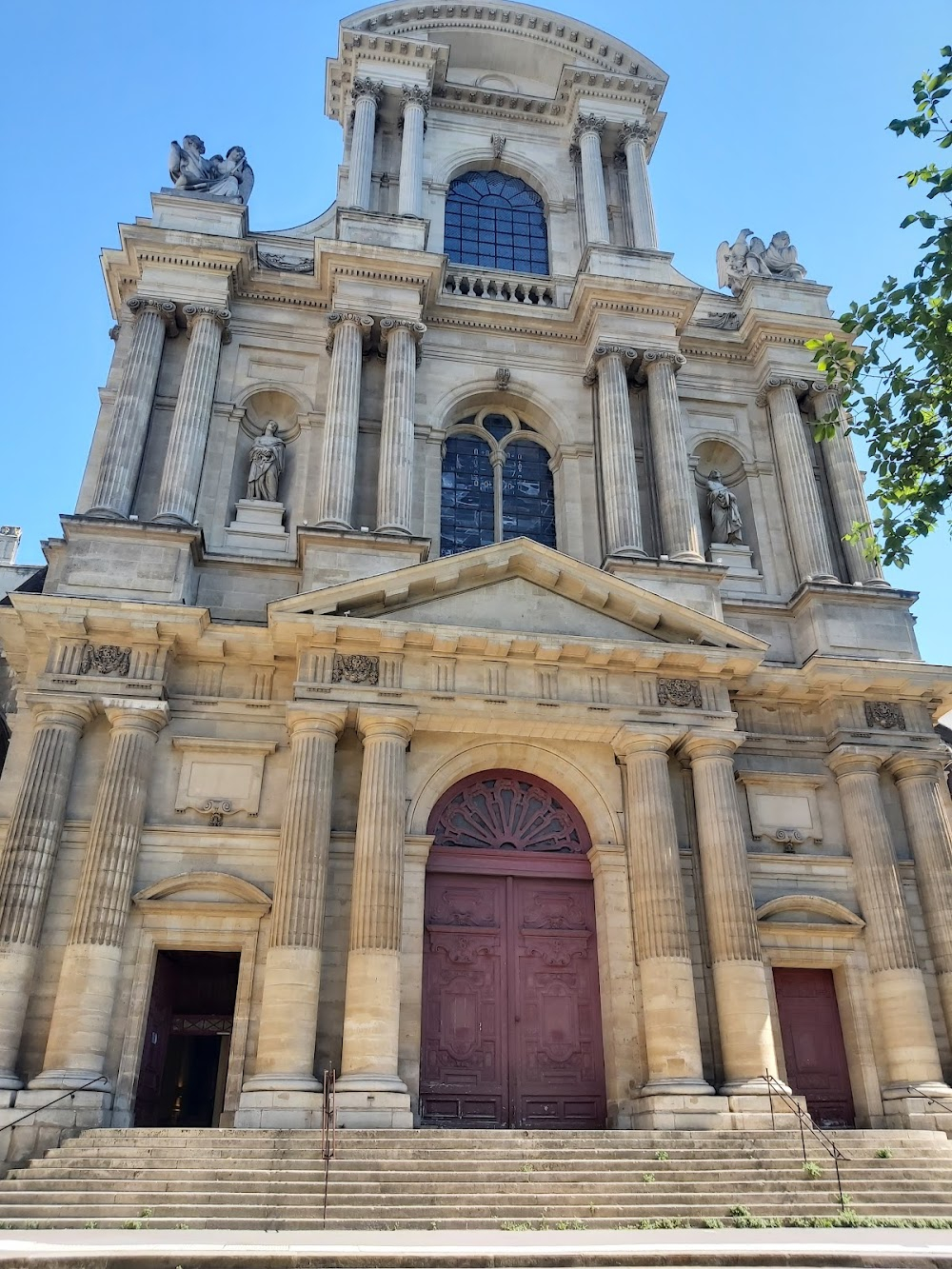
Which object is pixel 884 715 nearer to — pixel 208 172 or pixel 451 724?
pixel 451 724

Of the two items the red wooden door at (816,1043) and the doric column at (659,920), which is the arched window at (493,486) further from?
the red wooden door at (816,1043)

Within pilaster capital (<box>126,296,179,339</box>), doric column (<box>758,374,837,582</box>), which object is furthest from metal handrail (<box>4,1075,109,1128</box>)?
doric column (<box>758,374,837,582</box>)

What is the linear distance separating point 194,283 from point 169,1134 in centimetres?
1400

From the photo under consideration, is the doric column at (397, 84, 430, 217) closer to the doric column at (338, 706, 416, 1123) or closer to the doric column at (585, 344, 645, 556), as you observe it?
the doric column at (585, 344, 645, 556)

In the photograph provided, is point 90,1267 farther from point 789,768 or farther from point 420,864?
point 789,768

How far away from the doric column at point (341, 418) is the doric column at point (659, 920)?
5972mm

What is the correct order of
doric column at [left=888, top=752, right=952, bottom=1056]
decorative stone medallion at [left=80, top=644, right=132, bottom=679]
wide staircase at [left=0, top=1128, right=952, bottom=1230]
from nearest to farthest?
wide staircase at [left=0, top=1128, right=952, bottom=1230], decorative stone medallion at [left=80, top=644, right=132, bottom=679], doric column at [left=888, top=752, right=952, bottom=1056]

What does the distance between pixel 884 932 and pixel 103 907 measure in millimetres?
10938

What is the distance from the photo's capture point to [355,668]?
48.2ft

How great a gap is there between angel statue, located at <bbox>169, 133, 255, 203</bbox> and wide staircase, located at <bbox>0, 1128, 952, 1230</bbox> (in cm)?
1640

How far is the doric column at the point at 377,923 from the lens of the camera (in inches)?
484

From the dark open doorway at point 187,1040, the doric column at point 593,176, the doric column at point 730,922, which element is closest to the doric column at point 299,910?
the dark open doorway at point 187,1040

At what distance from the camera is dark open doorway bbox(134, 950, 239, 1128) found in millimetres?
13523

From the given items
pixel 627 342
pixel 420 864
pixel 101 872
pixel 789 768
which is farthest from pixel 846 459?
pixel 101 872
